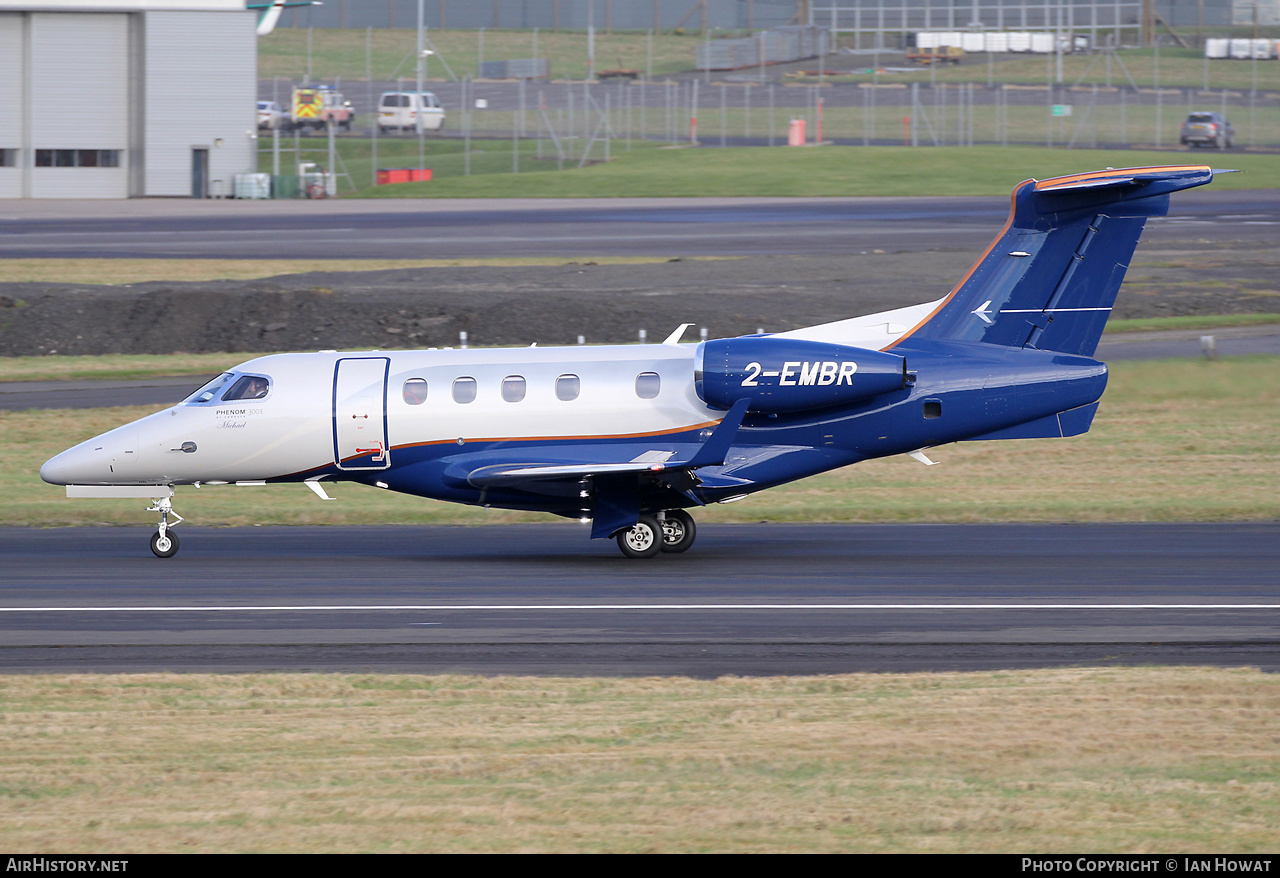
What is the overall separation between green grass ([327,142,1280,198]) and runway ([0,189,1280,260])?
230 cm

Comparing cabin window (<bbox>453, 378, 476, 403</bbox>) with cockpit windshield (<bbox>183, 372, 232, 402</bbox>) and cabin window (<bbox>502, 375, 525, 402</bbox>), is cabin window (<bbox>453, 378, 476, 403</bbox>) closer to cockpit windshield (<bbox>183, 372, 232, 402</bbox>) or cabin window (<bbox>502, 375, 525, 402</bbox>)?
cabin window (<bbox>502, 375, 525, 402</bbox>)

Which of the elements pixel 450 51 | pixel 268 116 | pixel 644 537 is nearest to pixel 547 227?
pixel 644 537

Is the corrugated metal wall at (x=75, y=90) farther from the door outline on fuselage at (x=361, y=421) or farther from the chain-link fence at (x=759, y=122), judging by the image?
the door outline on fuselage at (x=361, y=421)

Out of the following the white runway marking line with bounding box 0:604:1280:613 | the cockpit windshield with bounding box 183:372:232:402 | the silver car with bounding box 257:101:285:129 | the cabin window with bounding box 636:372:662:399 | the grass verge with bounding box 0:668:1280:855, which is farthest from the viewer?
the silver car with bounding box 257:101:285:129

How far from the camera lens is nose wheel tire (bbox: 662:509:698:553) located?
2084 centimetres

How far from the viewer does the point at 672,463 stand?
19578mm

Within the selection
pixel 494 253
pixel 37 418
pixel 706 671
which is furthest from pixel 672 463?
pixel 494 253

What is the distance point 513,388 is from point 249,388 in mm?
3756

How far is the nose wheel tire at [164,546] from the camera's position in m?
20.6

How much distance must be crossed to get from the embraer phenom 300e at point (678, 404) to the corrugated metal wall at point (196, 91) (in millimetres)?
55769

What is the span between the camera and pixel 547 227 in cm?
5725

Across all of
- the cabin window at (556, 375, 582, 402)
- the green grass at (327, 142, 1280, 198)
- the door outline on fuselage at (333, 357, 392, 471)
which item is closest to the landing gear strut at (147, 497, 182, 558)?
the door outline on fuselage at (333, 357, 392, 471)

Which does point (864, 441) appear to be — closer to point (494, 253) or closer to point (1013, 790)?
point (1013, 790)

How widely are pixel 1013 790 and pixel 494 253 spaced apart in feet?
140
